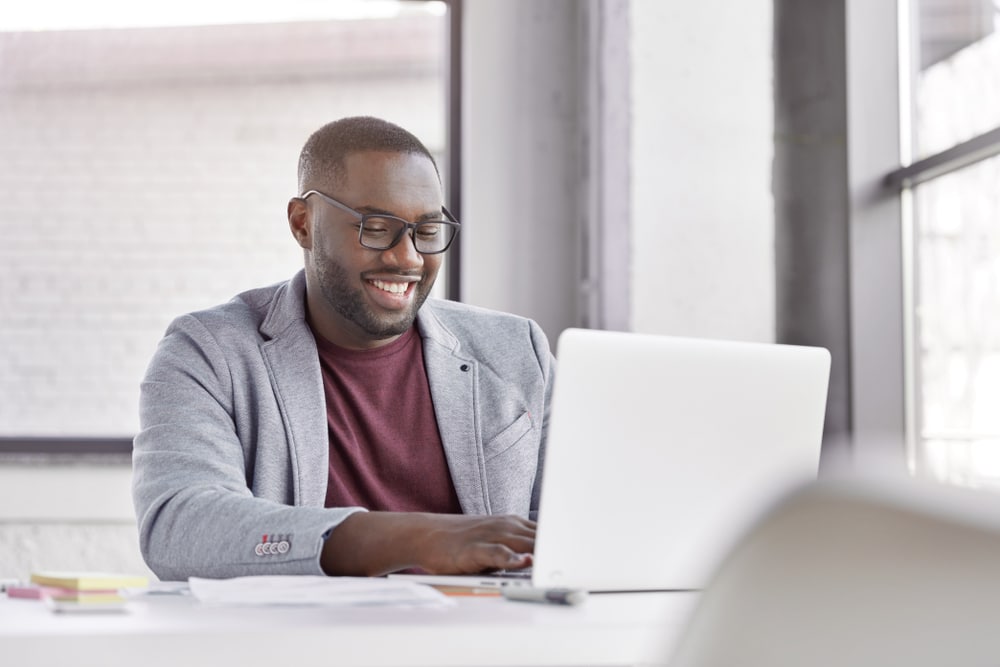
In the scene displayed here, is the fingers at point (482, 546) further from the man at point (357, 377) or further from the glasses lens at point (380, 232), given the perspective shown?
the glasses lens at point (380, 232)

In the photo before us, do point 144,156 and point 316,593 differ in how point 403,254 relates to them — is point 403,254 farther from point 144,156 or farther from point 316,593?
point 144,156

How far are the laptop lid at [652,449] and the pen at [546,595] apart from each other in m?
0.05

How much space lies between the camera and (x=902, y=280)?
3051 millimetres

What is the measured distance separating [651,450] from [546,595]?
0.20 metres

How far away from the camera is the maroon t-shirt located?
6.16 feet

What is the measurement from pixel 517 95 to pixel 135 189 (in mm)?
1147

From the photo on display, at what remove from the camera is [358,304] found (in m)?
1.95

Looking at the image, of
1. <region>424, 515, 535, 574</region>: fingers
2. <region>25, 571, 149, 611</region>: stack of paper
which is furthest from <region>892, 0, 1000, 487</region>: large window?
<region>25, 571, 149, 611</region>: stack of paper

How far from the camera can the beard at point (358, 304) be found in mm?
1952

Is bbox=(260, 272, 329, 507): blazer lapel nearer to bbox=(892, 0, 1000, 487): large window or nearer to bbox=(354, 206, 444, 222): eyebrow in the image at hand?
bbox=(354, 206, 444, 222): eyebrow

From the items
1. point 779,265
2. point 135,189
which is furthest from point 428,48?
point 779,265

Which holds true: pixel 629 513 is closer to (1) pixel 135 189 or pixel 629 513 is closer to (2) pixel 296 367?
(2) pixel 296 367

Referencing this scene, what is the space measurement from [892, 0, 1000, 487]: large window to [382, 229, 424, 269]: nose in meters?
1.46

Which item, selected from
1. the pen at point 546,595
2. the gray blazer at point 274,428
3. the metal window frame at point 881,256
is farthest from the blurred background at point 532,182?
the pen at point 546,595
